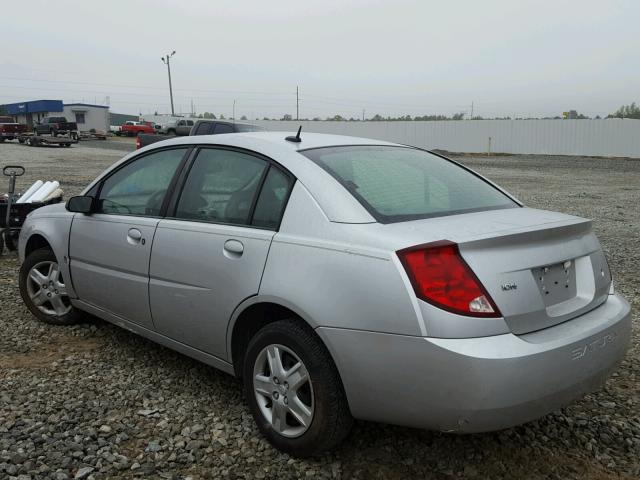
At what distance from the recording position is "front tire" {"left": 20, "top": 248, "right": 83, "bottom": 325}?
4.58 metres

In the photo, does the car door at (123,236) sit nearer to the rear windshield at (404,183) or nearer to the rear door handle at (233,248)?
the rear door handle at (233,248)

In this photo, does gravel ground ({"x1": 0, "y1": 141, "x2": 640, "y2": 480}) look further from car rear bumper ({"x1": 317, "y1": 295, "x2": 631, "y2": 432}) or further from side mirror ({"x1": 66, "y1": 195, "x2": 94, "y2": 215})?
side mirror ({"x1": 66, "y1": 195, "x2": 94, "y2": 215})

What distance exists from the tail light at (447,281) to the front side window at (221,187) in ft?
3.49

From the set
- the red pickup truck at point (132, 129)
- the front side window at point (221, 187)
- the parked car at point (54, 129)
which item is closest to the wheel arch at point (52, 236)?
the front side window at point (221, 187)

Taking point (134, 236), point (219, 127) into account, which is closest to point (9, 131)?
point (219, 127)

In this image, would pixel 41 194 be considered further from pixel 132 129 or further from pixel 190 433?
pixel 132 129

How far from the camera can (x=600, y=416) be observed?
3.33 metres

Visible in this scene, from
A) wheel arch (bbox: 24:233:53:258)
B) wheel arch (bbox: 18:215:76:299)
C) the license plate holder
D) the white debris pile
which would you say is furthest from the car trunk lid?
the white debris pile

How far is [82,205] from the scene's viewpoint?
411 cm

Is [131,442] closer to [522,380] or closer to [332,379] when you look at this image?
[332,379]

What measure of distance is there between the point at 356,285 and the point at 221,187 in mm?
1248

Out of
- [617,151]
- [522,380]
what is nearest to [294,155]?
[522,380]

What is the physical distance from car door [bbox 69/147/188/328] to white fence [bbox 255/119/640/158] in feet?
117

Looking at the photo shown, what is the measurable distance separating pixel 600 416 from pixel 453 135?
41481mm
